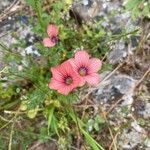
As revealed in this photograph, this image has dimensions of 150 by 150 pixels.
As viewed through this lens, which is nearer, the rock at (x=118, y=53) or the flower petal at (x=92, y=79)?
the flower petal at (x=92, y=79)

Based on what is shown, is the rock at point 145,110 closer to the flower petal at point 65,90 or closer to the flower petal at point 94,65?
the flower petal at point 94,65

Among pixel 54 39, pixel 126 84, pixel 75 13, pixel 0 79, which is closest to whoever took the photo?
pixel 54 39

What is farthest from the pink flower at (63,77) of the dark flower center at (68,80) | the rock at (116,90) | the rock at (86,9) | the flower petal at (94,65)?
the rock at (86,9)

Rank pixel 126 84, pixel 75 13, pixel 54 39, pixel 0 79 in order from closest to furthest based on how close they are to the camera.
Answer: pixel 54 39, pixel 0 79, pixel 126 84, pixel 75 13

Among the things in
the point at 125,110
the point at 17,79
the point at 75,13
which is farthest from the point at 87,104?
the point at 75,13

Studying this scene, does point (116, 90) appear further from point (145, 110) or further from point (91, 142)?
point (91, 142)

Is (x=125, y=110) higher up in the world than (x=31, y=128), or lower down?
lower down

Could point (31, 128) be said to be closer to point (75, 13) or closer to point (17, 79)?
point (17, 79)
